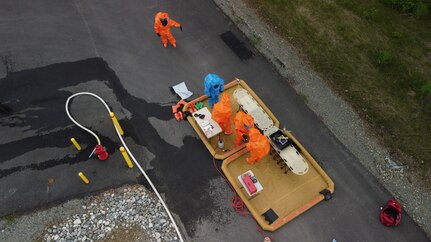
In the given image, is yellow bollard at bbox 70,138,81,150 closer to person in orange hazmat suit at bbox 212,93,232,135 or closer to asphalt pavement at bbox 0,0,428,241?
asphalt pavement at bbox 0,0,428,241

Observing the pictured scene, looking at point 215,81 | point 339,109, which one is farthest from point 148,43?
point 339,109

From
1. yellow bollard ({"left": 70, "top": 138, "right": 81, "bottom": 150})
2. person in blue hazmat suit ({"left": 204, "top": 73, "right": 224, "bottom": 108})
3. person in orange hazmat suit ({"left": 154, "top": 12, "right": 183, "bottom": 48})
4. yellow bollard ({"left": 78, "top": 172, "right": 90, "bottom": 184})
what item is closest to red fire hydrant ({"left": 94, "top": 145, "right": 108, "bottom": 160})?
yellow bollard ({"left": 70, "top": 138, "right": 81, "bottom": 150})

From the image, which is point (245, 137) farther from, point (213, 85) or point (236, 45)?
point (236, 45)

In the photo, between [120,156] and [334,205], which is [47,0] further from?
[334,205]

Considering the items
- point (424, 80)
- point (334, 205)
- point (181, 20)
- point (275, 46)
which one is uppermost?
point (424, 80)

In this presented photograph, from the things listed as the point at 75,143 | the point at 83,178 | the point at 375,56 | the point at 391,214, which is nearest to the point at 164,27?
the point at 75,143

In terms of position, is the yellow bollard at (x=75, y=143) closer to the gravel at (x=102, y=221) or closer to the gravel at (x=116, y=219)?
the gravel at (x=102, y=221)

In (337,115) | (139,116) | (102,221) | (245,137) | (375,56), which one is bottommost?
(102,221)
